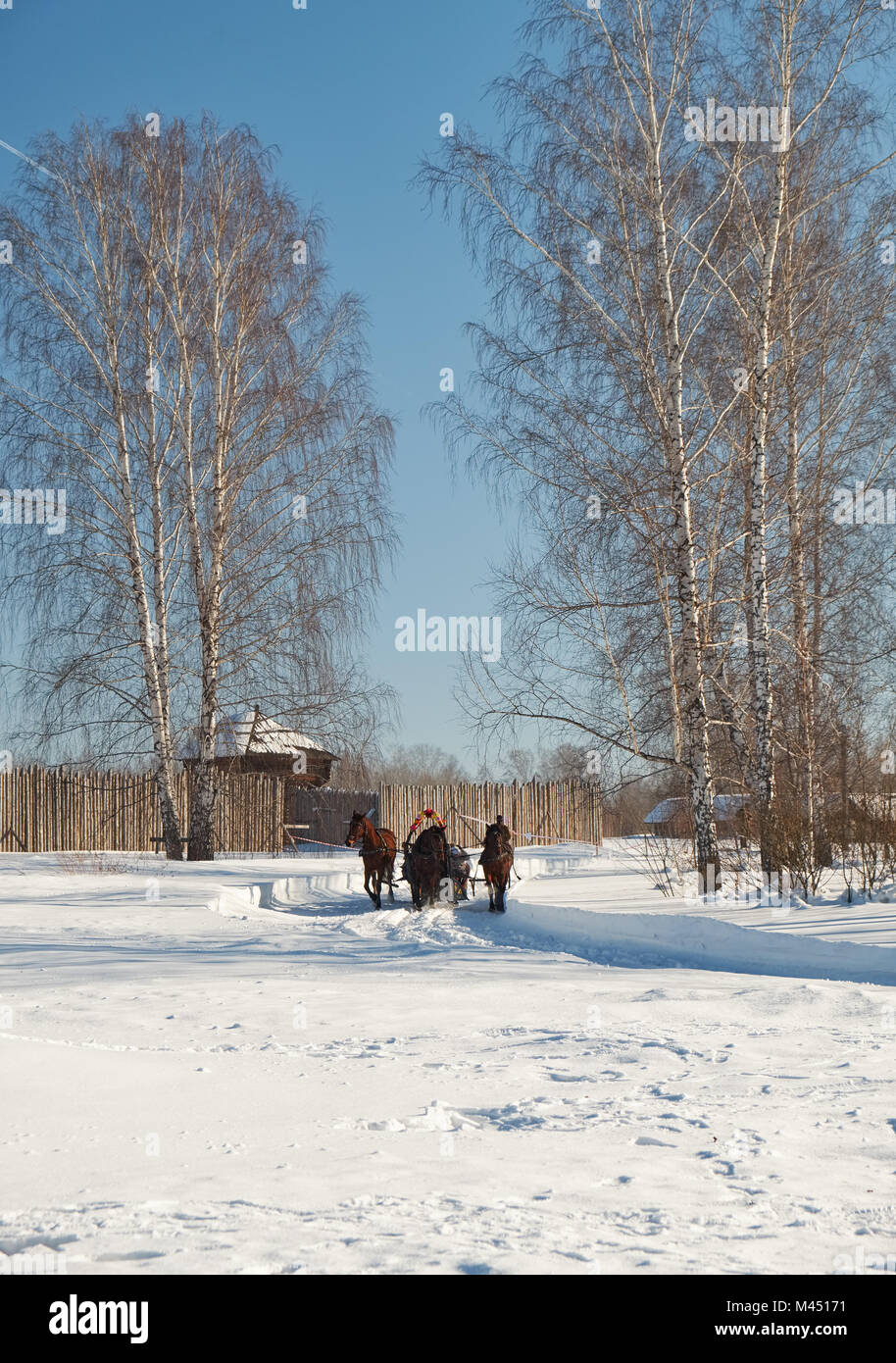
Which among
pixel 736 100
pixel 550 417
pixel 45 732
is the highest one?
pixel 736 100

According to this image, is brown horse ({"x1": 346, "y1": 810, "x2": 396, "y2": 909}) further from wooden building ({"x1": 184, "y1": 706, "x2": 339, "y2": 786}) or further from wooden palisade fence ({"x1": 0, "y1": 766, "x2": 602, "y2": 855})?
wooden palisade fence ({"x1": 0, "y1": 766, "x2": 602, "y2": 855})

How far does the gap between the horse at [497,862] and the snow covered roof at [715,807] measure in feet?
10.5

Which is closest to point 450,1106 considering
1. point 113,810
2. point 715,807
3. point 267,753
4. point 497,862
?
point 497,862

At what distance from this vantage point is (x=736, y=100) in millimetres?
16219

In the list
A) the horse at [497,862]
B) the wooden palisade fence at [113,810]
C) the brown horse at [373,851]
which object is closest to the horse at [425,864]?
the brown horse at [373,851]

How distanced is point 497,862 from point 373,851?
83.3 inches

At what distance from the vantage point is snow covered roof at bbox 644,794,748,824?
2233 centimetres

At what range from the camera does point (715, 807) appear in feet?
69.0

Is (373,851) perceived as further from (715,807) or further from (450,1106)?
(450,1106)

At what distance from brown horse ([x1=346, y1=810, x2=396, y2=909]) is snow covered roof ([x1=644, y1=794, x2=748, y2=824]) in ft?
17.1

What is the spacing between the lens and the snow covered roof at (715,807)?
2233 centimetres

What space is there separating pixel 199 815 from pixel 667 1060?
57.2 feet

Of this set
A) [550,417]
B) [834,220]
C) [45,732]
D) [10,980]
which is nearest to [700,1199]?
[10,980]
